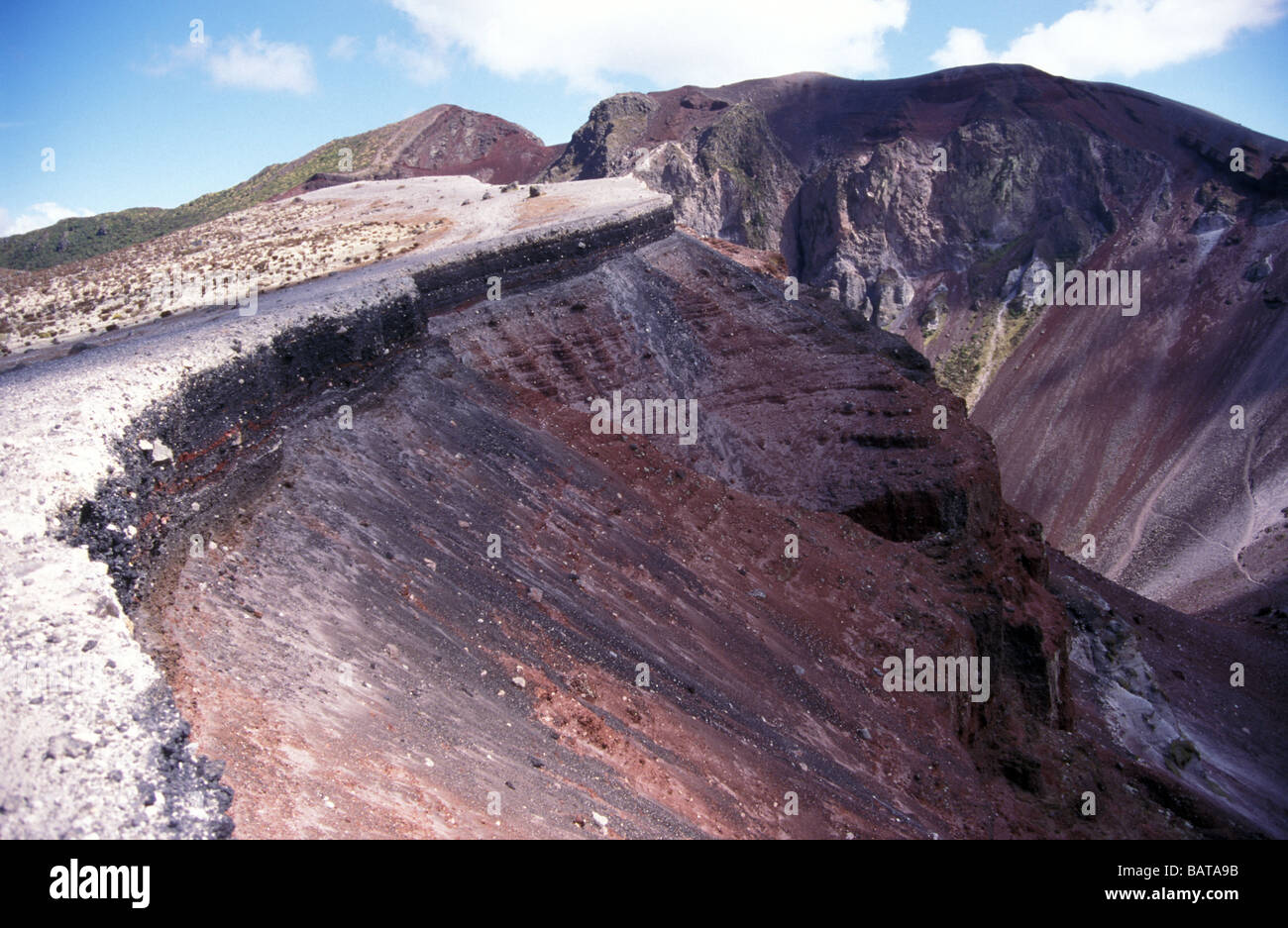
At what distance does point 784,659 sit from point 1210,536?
1457 inches

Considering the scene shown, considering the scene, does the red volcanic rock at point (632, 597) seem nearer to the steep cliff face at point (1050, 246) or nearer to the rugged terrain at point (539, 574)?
the rugged terrain at point (539, 574)

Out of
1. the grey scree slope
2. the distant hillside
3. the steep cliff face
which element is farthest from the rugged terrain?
the distant hillside

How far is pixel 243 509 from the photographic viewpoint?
11.8m

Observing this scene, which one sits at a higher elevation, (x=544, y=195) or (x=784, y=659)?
(x=544, y=195)

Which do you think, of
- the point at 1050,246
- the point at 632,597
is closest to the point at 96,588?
the point at 632,597

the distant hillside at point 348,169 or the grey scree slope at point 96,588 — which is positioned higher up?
the distant hillside at point 348,169

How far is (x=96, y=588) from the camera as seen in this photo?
823 centimetres

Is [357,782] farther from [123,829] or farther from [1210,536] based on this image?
[1210,536]

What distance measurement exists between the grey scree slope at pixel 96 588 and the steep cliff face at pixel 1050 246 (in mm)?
42178

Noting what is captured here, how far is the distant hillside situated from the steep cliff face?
33.0ft

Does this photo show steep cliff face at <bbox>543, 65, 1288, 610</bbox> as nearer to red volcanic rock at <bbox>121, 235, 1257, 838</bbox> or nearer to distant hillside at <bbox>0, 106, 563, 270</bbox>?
distant hillside at <bbox>0, 106, 563, 270</bbox>

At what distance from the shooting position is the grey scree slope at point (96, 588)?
240 inches

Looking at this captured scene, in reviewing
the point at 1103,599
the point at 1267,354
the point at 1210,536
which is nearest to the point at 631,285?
the point at 1103,599

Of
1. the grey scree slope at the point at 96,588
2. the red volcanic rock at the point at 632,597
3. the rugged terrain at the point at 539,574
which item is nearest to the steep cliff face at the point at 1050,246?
the rugged terrain at the point at 539,574
